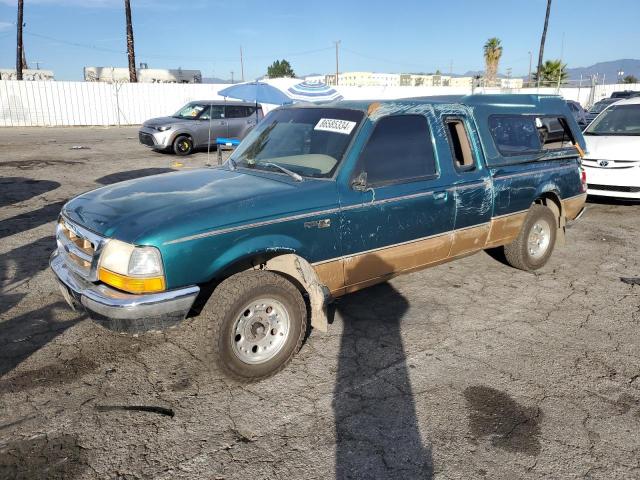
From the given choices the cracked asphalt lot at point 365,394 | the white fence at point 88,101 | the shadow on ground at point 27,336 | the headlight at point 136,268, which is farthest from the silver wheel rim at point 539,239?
the white fence at point 88,101

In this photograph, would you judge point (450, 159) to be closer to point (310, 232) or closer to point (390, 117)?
point (390, 117)

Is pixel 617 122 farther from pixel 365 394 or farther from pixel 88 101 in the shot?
pixel 88 101

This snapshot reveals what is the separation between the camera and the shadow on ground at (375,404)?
2.69 metres

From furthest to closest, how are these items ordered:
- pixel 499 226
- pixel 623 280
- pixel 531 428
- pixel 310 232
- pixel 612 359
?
pixel 623 280 → pixel 499 226 → pixel 612 359 → pixel 310 232 → pixel 531 428

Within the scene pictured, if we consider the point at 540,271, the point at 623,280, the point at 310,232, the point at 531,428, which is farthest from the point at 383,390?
the point at 623,280

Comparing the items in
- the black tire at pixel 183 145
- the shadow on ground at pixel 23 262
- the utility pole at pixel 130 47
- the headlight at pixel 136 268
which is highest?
the utility pole at pixel 130 47

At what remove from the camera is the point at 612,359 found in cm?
382

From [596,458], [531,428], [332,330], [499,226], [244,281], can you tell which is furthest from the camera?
[499,226]

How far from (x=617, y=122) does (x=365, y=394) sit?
897 centimetres

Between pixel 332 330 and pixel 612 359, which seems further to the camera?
pixel 332 330

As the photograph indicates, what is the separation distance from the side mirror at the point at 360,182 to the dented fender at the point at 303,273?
2.28 feet

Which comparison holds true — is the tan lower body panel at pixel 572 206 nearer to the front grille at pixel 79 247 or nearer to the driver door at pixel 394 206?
the driver door at pixel 394 206

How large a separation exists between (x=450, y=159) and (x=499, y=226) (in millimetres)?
A: 1072

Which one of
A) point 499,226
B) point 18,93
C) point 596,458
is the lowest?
point 596,458
